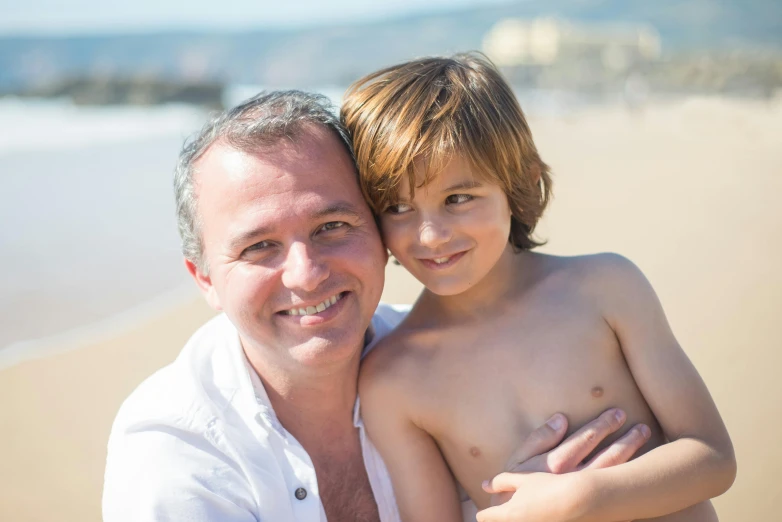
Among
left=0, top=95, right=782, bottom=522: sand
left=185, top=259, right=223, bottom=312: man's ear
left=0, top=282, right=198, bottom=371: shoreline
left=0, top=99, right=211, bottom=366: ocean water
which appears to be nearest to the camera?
left=185, top=259, right=223, bottom=312: man's ear

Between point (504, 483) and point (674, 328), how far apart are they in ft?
16.3

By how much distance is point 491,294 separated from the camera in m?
2.97

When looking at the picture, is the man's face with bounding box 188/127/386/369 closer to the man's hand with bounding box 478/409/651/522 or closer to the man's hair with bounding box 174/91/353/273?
the man's hair with bounding box 174/91/353/273

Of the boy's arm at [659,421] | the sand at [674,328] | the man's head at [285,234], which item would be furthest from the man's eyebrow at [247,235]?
the sand at [674,328]

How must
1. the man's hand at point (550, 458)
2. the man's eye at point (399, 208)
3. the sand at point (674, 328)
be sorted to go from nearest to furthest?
1. the man's hand at point (550, 458)
2. the man's eye at point (399, 208)
3. the sand at point (674, 328)

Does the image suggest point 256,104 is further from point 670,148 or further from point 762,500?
point 670,148

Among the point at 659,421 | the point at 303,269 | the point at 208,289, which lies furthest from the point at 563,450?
the point at 208,289

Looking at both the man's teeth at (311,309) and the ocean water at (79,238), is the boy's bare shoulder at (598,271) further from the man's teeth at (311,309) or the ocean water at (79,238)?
the ocean water at (79,238)

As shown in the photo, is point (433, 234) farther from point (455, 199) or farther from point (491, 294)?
point (491, 294)

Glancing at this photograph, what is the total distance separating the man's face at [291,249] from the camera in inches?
103

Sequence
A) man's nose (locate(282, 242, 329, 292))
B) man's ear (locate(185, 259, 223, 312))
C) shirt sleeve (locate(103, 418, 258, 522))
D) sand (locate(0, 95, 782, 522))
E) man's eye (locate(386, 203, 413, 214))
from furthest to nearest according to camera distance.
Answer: sand (locate(0, 95, 782, 522)) → man's ear (locate(185, 259, 223, 312)) → man's eye (locate(386, 203, 413, 214)) → man's nose (locate(282, 242, 329, 292)) → shirt sleeve (locate(103, 418, 258, 522))

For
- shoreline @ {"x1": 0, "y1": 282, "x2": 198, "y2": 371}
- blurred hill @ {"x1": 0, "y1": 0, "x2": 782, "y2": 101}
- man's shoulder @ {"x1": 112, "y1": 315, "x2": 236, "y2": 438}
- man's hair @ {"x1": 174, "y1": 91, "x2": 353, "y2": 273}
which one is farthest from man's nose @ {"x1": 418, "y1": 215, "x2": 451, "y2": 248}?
blurred hill @ {"x1": 0, "y1": 0, "x2": 782, "y2": 101}

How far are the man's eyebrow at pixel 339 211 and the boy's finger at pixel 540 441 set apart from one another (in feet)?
3.49

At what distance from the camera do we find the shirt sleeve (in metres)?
2.31
